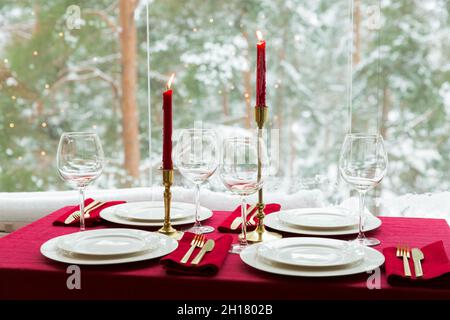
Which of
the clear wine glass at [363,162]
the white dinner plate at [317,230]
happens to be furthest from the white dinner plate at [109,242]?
the clear wine glass at [363,162]

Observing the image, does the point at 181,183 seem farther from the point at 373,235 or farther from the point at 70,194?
the point at 373,235

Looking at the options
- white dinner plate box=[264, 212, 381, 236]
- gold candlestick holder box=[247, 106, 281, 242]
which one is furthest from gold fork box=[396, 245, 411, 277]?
gold candlestick holder box=[247, 106, 281, 242]

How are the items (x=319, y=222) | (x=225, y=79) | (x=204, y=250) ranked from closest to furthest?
Answer: (x=204, y=250)
(x=319, y=222)
(x=225, y=79)

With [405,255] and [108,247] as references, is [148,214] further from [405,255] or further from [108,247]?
[405,255]

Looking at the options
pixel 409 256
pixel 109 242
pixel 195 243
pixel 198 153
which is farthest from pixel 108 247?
pixel 409 256

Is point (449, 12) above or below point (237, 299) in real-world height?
above

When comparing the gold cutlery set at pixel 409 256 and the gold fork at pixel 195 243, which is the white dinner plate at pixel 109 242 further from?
the gold cutlery set at pixel 409 256

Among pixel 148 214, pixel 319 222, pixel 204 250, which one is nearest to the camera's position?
pixel 204 250

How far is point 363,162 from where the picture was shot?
1.31 metres

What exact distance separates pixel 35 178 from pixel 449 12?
2.56 meters

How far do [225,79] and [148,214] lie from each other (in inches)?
77.1

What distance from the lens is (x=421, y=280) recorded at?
41.9 inches

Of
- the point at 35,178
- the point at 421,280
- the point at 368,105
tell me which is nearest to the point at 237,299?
the point at 421,280

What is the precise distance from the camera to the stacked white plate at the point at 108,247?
1187 mm
